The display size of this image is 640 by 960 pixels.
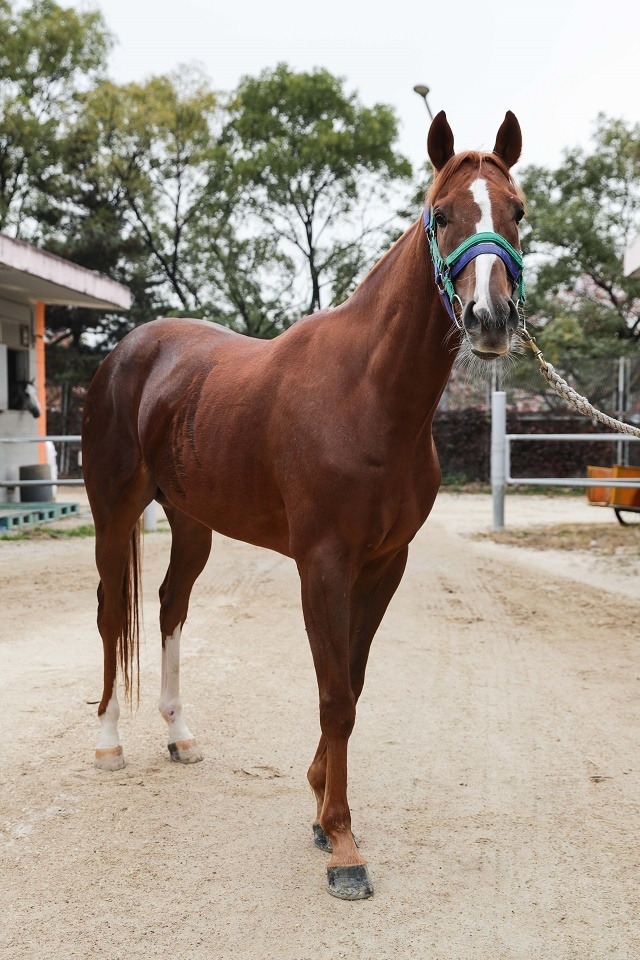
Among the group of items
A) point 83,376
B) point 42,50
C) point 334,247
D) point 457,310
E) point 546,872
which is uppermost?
point 42,50

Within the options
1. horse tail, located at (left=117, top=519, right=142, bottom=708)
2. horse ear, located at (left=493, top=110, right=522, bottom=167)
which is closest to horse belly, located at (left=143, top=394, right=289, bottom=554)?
horse tail, located at (left=117, top=519, right=142, bottom=708)

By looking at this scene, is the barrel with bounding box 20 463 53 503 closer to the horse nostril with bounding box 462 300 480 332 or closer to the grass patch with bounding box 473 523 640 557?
the grass patch with bounding box 473 523 640 557

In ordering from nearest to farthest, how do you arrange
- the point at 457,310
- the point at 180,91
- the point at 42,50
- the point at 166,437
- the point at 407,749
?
1. the point at 457,310
2. the point at 166,437
3. the point at 407,749
4. the point at 180,91
5. the point at 42,50

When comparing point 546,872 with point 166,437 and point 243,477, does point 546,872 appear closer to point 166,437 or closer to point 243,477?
point 243,477

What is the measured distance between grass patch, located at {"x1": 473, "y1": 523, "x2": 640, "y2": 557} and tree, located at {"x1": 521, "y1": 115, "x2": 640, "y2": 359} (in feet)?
33.4

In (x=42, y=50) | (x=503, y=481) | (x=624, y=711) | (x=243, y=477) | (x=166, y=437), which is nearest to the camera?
(x=243, y=477)

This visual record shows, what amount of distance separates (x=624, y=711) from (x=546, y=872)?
5.05ft

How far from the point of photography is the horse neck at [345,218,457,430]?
87.4 inches

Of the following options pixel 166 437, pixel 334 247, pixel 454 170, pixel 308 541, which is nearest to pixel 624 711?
pixel 308 541

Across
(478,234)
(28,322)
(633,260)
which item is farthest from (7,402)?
(478,234)

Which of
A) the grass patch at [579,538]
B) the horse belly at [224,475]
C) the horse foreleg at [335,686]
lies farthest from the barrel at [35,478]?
the horse foreleg at [335,686]

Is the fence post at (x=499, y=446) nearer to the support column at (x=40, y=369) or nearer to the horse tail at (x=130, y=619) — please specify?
the horse tail at (x=130, y=619)

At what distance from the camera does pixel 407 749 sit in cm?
317

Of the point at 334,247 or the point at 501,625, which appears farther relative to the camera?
the point at 334,247
